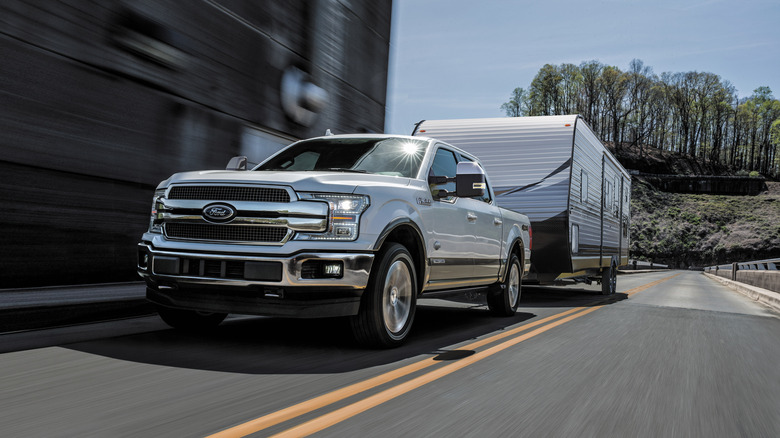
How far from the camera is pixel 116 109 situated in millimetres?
8172

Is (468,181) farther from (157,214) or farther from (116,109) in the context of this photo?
(116,109)

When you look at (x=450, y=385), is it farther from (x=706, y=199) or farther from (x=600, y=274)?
(x=706, y=199)

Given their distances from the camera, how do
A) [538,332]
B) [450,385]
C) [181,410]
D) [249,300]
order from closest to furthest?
[181,410], [450,385], [249,300], [538,332]

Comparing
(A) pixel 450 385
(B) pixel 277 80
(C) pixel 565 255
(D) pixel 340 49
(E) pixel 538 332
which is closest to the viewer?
(A) pixel 450 385

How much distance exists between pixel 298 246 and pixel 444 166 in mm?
2917

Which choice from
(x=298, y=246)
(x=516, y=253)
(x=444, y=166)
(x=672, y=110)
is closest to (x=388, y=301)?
(x=298, y=246)

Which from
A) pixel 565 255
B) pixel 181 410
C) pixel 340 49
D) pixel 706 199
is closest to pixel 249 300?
pixel 181 410

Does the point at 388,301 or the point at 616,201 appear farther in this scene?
the point at 616,201

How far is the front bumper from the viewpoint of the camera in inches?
193

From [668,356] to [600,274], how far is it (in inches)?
356

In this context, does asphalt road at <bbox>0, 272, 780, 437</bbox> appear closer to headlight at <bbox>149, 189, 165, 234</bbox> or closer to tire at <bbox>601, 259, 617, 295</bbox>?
headlight at <bbox>149, 189, 165, 234</bbox>

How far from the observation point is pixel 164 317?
6121mm

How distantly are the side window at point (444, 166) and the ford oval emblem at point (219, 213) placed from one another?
2.25 m

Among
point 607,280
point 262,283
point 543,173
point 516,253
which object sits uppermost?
point 543,173
